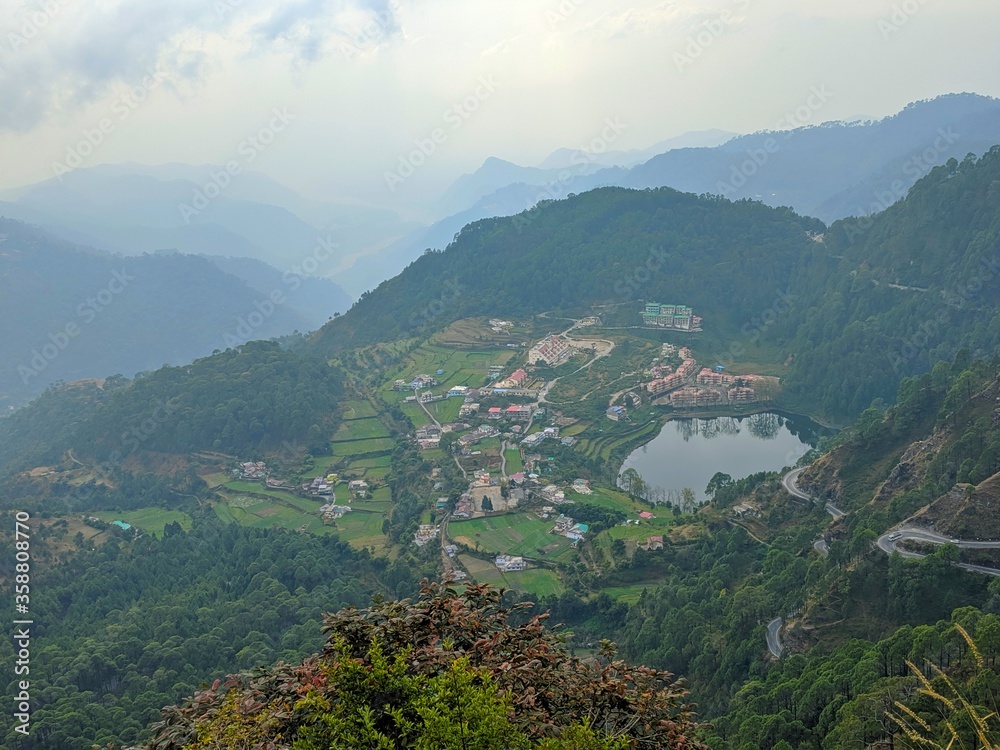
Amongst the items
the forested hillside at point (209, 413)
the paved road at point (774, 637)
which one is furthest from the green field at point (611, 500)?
the forested hillside at point (209, 413)

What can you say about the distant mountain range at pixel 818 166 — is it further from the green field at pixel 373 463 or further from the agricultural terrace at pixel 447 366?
the green field at pixel 373 463

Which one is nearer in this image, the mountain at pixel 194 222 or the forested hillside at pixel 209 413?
the forested hillside at pixel 209 413

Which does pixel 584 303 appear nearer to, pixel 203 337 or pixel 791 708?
pixel 791 708

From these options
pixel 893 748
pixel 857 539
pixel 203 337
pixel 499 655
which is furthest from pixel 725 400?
pixel 203 337

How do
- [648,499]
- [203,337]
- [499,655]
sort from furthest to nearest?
[203,337]
[648,499]
[499,655]

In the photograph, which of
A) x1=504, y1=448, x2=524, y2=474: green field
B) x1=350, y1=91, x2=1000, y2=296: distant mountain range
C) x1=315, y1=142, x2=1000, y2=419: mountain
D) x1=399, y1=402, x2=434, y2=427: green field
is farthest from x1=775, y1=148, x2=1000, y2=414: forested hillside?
x1=350, y1=91, x2=1000, y2=296: distant mountain range
